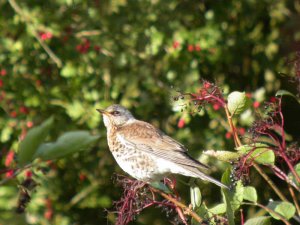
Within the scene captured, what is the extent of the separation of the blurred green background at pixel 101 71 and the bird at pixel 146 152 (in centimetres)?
95

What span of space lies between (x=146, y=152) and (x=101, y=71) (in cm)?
164

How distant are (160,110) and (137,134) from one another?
1.77 metres

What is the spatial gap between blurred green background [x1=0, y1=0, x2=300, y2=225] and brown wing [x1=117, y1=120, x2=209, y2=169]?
95 cm

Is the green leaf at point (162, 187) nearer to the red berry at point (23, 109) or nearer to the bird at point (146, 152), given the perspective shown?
the bird at point (146, 152)

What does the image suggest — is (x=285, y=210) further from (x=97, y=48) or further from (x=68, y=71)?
(x=97, y=48)

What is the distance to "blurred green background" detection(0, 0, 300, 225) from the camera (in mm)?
4223

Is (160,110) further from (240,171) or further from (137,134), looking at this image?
(240,171)

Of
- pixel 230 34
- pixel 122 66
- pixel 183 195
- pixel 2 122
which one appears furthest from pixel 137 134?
pixel 230 34

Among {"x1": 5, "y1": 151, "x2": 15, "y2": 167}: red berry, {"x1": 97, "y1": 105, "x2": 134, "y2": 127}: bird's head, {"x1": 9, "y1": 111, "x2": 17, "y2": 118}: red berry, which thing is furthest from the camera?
{"x1": 9, "y1": 111, "x2": 17, "y2": 118}: red berry

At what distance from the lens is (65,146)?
2.73ft

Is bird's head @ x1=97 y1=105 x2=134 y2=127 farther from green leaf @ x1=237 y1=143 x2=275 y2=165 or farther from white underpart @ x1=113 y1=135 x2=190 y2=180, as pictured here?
green leaf @ x1=237 y1=143 x2=275 y2=165

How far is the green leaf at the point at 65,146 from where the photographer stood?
822mm

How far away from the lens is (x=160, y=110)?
4.87 m

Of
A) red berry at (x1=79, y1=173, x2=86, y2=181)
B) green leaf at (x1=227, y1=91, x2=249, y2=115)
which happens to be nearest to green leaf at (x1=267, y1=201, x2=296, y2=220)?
green leaf at (x1=227, y1=91, x2=249, y2=115)
